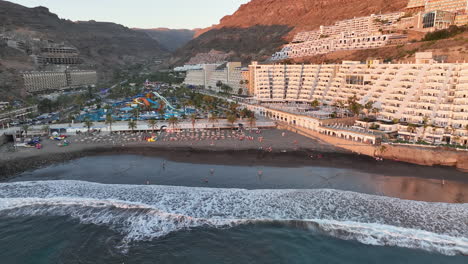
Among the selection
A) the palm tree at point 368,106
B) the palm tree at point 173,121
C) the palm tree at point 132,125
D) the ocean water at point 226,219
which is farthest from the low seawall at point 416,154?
the palm tree at point 132,125

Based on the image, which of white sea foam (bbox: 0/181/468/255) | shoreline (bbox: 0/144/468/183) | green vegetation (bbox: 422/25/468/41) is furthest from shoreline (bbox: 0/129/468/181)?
green vegetation (bbox: 422/25/468/41)

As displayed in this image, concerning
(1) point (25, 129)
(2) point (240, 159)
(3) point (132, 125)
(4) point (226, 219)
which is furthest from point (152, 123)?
(4) point (226, 219)

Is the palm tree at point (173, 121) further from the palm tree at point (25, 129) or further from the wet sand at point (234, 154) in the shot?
the palm tree at point (25, 129)

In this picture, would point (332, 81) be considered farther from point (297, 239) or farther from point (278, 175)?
point (297, 239)

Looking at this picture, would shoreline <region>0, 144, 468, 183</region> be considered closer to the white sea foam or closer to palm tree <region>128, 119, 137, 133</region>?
the white sea foam

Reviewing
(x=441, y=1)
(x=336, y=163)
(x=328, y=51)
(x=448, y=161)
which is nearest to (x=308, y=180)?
(x=336, y=163)
